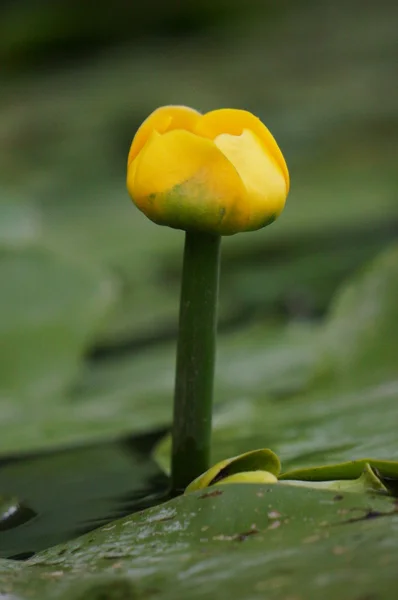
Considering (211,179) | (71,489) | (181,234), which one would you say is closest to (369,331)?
(71,489)

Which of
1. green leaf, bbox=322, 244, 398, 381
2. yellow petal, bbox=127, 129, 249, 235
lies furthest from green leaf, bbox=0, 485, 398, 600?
green leaf, bbox=322, 244, 398, 381

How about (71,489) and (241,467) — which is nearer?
(241,467)

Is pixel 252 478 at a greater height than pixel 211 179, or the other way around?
pixel 211 179

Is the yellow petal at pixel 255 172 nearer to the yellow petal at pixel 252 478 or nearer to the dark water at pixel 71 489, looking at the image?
the yellow petal at pixel 252 478

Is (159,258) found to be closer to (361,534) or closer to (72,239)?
(72,239)

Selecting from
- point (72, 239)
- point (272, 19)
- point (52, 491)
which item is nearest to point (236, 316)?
point (72, 239)

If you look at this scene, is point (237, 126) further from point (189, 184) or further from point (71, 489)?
point (71, 489)
